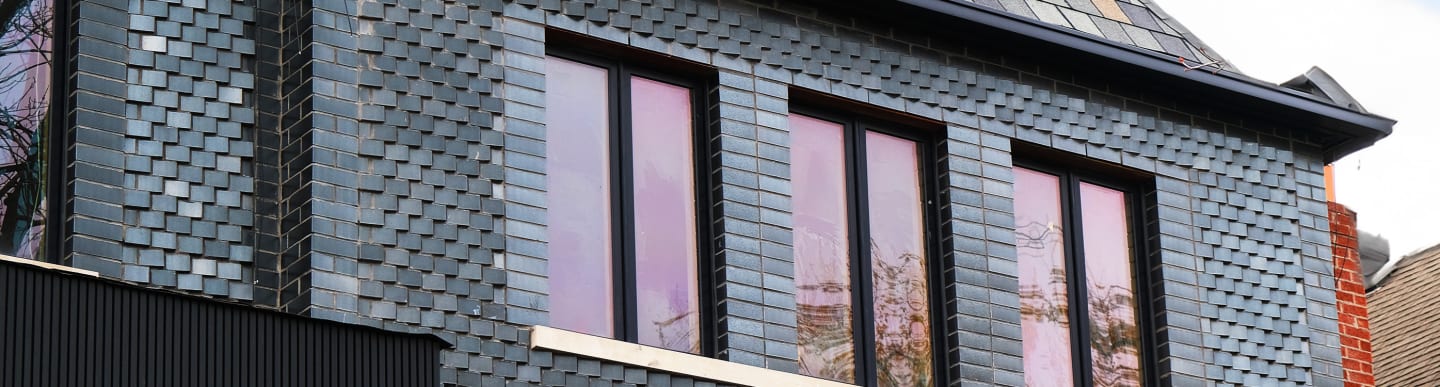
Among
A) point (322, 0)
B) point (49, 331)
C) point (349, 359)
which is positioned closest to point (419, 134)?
point (322, 0)

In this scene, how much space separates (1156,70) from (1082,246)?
1.42 metres

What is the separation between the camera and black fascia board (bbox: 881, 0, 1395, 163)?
1972 centimetres

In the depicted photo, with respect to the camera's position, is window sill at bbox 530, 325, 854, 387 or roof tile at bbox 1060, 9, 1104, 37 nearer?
window sill at bbox 530, 325, 854, 387

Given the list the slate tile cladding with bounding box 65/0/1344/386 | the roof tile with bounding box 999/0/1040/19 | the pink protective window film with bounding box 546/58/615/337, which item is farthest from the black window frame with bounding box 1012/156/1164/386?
the pink protective window film with bounding box 546/58/615/337

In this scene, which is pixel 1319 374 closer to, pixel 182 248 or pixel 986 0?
pixel 986 0

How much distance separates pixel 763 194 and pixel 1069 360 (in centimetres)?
295

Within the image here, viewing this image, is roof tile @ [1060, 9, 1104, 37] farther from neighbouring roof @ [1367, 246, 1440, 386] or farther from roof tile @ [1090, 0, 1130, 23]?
neighbouring roof @ [1367, 246, 1440, 386]

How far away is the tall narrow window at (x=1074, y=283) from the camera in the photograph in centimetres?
1998

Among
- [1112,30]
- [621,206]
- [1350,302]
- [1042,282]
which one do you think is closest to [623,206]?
[621,206]

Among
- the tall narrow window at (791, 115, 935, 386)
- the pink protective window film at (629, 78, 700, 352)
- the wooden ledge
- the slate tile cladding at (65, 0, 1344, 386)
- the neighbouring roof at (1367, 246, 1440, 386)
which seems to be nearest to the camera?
the wooden ledge

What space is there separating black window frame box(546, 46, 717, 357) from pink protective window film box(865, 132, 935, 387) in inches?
54.9

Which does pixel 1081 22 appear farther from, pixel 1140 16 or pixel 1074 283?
pixel 1074 283

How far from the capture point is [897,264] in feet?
63.6

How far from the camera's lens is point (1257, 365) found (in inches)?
808
